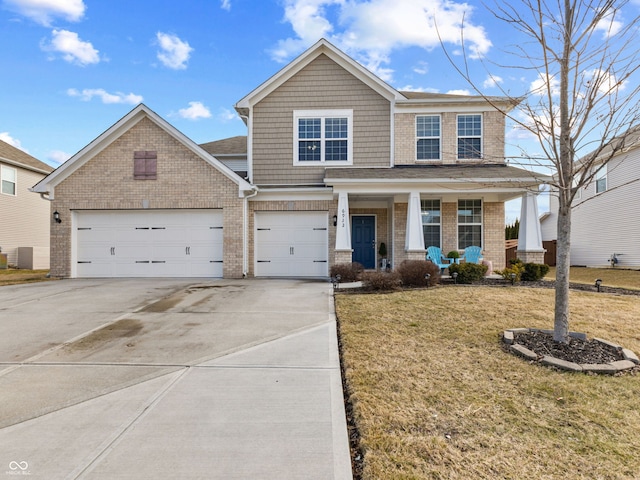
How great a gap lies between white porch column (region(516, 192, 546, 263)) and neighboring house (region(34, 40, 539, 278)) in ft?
2.02

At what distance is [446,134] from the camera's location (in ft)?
44.3

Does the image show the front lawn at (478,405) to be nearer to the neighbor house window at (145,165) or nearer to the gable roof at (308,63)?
the neighbor house window at (145,165)

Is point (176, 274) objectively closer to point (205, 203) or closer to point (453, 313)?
point (205, 203)

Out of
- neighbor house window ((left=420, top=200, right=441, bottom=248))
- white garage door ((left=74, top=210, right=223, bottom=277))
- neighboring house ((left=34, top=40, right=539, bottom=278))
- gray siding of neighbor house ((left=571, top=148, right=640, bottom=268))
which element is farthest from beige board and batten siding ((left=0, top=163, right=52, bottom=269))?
gray siding of neighbor house ((left=571, top=148, right=640, bottom=268))

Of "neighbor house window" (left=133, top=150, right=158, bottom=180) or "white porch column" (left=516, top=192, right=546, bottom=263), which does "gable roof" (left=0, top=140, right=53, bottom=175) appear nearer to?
"neighbor house window" (left=133, top=150, right=158, bottom=180)

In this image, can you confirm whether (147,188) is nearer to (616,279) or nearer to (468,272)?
(468,272)

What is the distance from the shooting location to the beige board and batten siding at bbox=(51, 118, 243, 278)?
41.0 ft

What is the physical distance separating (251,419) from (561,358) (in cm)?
385

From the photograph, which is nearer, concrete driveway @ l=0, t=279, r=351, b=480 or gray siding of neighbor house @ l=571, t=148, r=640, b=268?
concrete driveway @ l=0, t=279, r=351, b=480

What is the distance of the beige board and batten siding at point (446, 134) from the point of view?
13445mm

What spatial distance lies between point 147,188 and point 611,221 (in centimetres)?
2137

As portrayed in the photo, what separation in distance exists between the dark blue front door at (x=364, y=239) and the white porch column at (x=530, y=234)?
5.23m

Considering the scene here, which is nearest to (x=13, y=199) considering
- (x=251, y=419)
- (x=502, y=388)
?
(x=251, y=419)

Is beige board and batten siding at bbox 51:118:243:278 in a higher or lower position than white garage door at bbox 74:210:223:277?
higher
